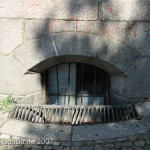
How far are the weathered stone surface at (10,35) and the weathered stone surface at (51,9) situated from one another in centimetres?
11

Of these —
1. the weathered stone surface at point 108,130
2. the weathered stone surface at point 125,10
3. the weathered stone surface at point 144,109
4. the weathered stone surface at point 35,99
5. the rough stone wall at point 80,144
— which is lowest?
the rough stone wall at point 80,144

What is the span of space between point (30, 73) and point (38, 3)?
1094 mm

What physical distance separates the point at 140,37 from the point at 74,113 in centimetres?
152

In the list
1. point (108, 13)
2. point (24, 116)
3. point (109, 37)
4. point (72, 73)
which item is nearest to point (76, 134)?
point (24, 116)

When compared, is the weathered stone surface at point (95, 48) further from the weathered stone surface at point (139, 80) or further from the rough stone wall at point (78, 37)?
the weathered stone surface at point (139, 80)

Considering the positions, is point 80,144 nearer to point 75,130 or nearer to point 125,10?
point 75,130

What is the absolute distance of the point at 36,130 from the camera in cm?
344

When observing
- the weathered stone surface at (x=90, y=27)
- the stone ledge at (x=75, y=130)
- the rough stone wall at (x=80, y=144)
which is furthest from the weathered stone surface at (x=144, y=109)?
the weathered stone surface at (x=90, y=27)

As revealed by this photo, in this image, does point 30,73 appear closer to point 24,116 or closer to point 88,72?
point 24,116

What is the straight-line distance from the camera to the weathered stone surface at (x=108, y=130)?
331 centimetres

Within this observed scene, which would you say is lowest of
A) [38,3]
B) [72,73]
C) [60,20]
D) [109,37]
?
[72,73]

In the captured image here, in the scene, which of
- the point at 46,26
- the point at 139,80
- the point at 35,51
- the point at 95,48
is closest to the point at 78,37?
the point at 95,48

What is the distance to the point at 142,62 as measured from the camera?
3807 mm

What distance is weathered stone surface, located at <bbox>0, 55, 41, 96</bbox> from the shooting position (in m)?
3.87
